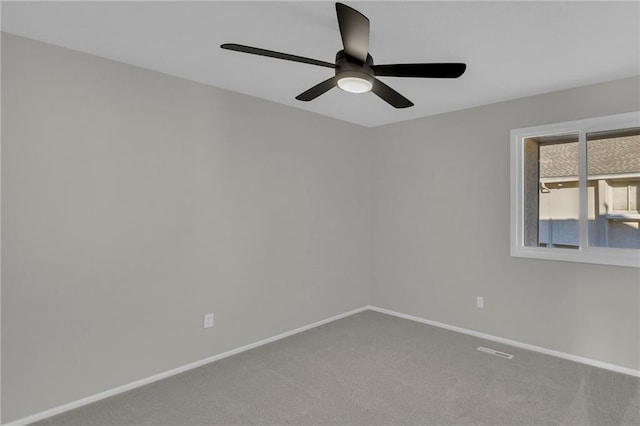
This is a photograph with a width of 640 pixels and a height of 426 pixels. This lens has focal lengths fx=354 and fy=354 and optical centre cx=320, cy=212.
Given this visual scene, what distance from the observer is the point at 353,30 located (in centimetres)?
158

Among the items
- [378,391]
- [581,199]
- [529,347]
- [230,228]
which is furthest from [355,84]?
[529,347]

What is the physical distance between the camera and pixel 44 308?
2.20 m

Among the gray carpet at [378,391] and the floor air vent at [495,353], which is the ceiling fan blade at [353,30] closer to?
the gray carpet at [378,391]

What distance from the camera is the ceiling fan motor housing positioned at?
1.85 m

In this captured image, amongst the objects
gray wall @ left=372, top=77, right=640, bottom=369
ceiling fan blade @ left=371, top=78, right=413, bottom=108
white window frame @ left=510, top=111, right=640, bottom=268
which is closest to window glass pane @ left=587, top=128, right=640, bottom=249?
white window frame @ left=510, top=111, right=640, bottom=268

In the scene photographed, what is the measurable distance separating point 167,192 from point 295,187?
131 cm

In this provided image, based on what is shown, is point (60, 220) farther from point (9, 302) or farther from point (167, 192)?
point (167, 192)

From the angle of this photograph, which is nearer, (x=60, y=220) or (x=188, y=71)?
(x=60, y=220)

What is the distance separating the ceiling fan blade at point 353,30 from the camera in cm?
147

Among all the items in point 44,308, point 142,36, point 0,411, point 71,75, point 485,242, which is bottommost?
point 0,411

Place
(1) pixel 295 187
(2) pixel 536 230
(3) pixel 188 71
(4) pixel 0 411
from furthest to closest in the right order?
1. (1) pixel 295 187
2. (2) pixel 536 230
3. (3) pixel 188 71
4. (4) pixel 0 411

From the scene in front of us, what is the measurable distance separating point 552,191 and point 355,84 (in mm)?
2489

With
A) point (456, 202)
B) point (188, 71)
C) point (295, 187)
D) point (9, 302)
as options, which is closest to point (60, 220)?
point (9, 302)

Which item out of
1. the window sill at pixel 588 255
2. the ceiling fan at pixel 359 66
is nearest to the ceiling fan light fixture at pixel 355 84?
the ceiling fan at pixel 359 66
